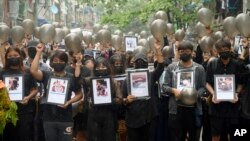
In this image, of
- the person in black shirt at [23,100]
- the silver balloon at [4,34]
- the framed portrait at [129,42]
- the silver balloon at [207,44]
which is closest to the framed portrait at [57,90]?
the person in black shirt at [23,100]

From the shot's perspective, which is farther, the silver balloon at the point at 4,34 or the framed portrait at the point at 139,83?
the silver balloon at the point at 4,34

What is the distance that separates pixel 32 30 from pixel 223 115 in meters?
5.85

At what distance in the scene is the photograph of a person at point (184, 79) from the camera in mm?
8297

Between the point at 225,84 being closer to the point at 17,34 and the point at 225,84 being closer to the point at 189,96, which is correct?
the point at 189,96

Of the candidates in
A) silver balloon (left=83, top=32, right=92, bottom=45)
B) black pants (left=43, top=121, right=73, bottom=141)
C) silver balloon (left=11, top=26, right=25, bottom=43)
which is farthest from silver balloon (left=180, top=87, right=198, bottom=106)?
silver balloon (left=83, top=32, right=92, bottom=45)

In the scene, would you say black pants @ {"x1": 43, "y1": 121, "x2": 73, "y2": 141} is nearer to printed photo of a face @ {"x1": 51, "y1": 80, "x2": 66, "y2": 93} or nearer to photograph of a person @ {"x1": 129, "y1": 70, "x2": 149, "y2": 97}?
printed photo of a face @ {"x1": 51, "y1": 80, "x2": 66, "y2": 93}

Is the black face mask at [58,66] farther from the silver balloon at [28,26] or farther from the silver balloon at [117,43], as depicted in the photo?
the silver balloon at [117,43]

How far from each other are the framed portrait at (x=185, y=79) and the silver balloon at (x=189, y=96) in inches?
5.6

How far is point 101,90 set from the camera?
8.33m

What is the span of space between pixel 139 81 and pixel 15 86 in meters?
1.92

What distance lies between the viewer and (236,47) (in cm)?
1023

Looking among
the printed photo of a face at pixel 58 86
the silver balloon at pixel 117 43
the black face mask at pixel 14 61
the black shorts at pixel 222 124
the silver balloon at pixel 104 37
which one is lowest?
the black shorts at pixel 222 124

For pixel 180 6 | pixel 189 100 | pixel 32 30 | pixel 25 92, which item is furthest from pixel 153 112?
pixel 180 6

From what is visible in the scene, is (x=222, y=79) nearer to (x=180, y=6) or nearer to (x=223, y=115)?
(x=223, y=115)
